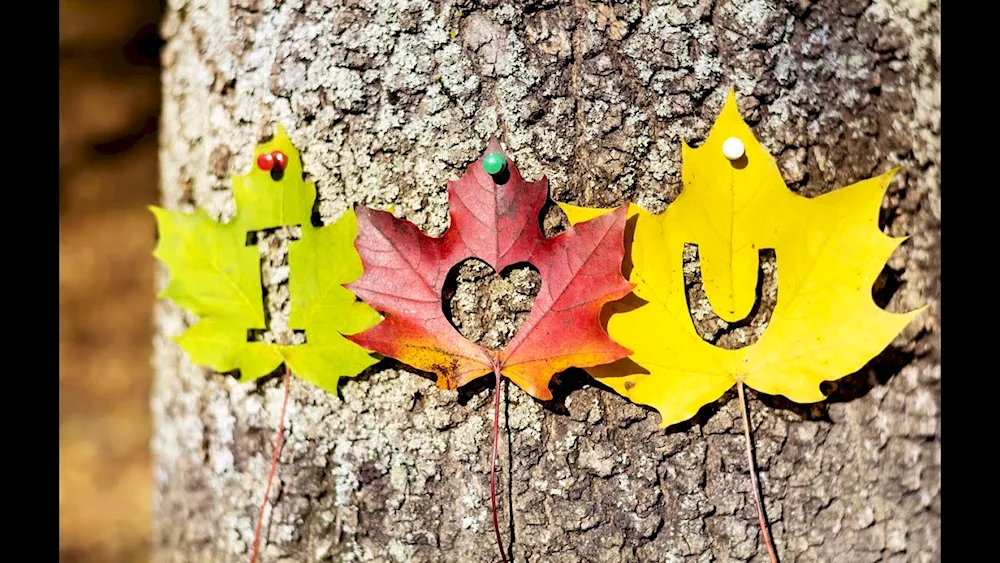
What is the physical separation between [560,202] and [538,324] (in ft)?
0.60

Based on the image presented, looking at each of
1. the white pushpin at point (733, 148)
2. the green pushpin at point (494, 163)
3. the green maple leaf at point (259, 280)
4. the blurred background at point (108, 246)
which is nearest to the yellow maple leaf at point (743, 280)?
the white pushpin at point (733, 148)

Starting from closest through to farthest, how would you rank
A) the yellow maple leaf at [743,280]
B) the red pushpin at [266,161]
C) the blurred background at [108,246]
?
the yellow maple leaf at [743,280]
the red pushpin at [266,161]
the blurred background at [108,246]

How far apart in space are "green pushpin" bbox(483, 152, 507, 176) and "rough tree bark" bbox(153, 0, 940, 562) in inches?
1.7

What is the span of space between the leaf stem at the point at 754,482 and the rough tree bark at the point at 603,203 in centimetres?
2

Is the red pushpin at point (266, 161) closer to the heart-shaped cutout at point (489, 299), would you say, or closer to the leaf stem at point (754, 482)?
the heart-shaped cutout at point (489, 299)

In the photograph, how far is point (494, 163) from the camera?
35.2 inches

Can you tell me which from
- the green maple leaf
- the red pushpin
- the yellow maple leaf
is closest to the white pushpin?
the yellow maple leaf

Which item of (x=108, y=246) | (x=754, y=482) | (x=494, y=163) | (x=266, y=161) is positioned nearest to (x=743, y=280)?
(x=754, y=482)

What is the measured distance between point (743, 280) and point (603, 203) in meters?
0.23

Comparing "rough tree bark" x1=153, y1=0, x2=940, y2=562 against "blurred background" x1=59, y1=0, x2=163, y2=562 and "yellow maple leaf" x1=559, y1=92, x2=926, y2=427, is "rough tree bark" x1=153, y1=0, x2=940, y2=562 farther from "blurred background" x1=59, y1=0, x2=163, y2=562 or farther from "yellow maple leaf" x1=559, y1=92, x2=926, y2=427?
"blurred background" x1=59, y1=0, x2=163, y2=562

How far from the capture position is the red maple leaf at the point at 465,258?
889 mm

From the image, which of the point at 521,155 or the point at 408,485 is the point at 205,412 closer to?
the point at 408,485

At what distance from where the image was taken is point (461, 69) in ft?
3.10

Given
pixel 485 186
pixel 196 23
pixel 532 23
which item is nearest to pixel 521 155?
pixel 485 186
